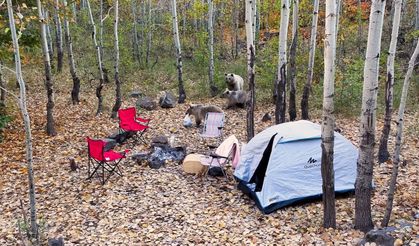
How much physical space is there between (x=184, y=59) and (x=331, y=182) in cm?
1468

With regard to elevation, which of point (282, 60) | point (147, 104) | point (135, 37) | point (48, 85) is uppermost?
point (135, 37)

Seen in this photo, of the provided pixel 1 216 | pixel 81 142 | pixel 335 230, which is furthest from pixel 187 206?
pixel 81 142

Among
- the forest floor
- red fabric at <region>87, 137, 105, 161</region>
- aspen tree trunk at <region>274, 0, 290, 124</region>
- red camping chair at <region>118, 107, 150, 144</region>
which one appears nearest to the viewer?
the forest floor

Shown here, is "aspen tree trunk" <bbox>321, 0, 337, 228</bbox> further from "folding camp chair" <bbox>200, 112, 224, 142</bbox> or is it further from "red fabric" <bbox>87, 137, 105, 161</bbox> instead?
"folding camp chair" <bbox>200, 112, 224, 142</bbox>

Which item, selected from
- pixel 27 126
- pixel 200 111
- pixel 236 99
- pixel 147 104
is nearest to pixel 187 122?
pixel 200 111

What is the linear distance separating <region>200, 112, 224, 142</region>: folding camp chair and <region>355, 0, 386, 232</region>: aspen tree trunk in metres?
A: 4.30

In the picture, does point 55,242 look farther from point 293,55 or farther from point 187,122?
point 293,55

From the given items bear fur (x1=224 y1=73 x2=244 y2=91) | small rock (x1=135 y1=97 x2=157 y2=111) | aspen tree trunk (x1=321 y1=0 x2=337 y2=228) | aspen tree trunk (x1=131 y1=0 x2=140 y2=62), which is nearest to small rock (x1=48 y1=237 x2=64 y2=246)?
aspen tree trunk (x1=321 y1=0 x2=337 y2=228)

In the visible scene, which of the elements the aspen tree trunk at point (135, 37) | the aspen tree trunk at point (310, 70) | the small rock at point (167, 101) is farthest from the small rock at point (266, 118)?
the aspen tree trunk at point (135, 37)

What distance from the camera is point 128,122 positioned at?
28.7 ft

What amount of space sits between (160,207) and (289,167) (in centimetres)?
210

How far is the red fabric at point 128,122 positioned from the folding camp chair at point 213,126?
1.39 meters

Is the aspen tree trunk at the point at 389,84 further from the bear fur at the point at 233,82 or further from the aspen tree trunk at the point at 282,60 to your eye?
the bear fur at the point at 233,82

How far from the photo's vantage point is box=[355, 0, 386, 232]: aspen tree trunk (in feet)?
13.8
